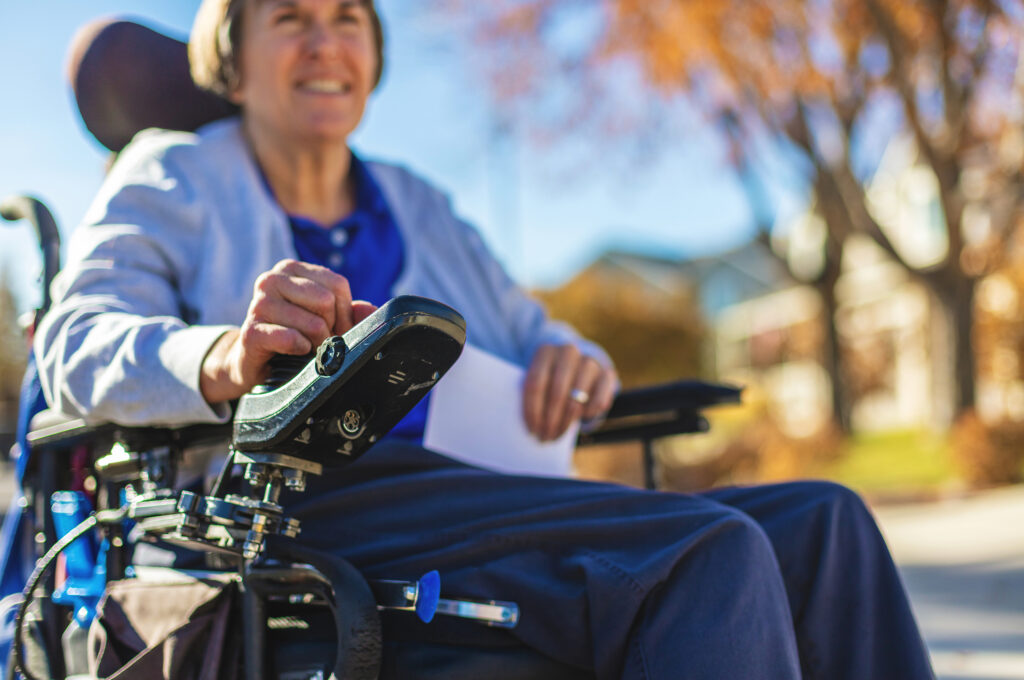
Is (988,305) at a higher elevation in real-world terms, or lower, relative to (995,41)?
lower

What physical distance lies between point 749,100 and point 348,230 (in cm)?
848

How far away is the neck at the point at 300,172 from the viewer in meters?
1.68

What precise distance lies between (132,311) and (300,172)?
19.8 inches

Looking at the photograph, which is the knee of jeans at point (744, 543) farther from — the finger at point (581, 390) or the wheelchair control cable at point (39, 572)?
the wheelchair control cable at point (39, 572)

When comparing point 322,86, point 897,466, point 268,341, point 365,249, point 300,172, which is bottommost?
point 897,466

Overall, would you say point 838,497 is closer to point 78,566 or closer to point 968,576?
point 78,566

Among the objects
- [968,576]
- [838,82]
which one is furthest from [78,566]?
[838,82]

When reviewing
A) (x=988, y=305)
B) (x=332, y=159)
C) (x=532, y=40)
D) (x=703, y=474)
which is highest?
(x=532, y=40)

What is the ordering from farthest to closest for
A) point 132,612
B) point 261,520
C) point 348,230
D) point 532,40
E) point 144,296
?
point 532,40 → point 348,230 → point 144,296 → point 132,612 → point 261,520

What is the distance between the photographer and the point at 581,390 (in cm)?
157

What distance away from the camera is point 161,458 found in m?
1.25

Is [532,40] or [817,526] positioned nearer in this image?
[817,526]

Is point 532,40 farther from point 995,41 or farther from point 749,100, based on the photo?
point 995,41

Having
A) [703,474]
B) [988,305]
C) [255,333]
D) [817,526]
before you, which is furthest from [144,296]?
[988,305]
